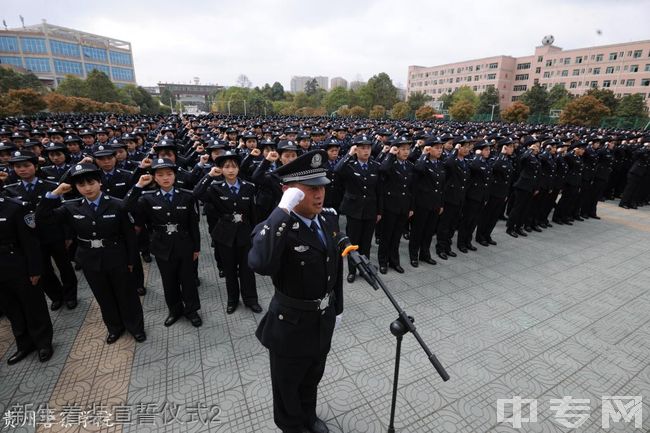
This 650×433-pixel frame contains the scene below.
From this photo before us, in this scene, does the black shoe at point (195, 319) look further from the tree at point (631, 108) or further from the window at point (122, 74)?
the window at point (122, 74)

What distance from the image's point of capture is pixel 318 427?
297 cm

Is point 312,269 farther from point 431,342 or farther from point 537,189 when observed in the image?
point 537,189

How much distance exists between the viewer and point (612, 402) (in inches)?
135

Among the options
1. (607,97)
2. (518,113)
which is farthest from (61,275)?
(607,97)

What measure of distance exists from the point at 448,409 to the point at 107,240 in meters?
4.24

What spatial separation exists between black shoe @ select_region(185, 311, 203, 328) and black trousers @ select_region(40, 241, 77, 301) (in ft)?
6.72

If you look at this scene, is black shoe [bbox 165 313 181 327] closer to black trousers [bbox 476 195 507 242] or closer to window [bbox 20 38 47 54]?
black trousers [bbox 476 195 507 242]

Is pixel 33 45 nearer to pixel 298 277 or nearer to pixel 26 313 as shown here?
pixel 26 313

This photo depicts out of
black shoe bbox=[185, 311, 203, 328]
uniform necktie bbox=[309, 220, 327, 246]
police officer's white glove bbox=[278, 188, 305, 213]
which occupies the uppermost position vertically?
police officer's white glove bbox=[278, 188, 305, 213]

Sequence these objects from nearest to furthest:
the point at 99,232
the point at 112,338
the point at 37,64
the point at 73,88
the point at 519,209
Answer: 1. the point at 99,232
2. the point at 112,338
3. the point at 519,209
4. the point at 73,88
5. the point at 37,64

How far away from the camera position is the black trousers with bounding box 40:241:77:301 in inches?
188

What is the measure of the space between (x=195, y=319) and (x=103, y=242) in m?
1.56

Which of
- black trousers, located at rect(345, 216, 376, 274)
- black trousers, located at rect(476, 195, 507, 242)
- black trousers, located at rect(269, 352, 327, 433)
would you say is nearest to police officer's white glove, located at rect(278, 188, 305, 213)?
black trousers, located at rect(269, 352, 327, 433)

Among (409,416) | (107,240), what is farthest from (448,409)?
(107,240)
